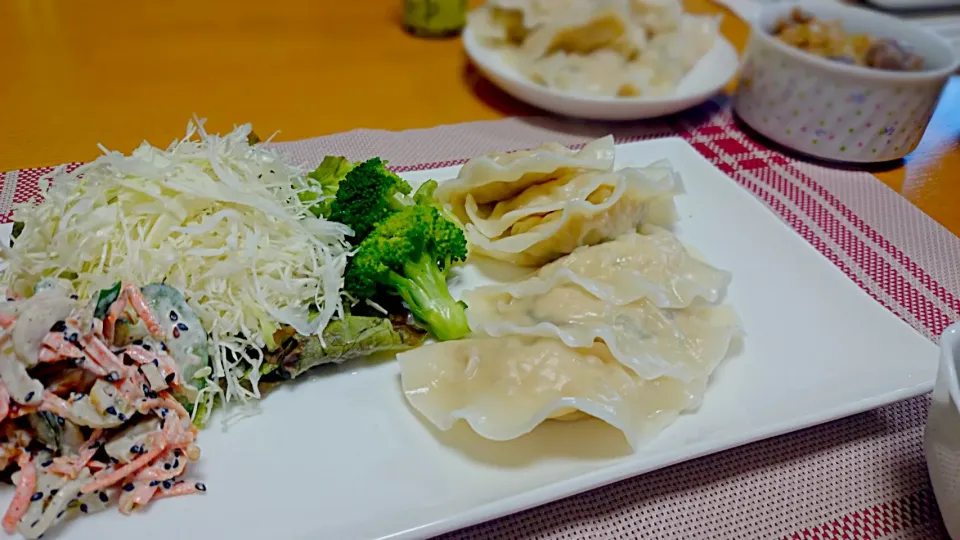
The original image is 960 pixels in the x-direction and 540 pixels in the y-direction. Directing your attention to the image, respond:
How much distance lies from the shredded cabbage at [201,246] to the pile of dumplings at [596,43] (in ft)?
5.26

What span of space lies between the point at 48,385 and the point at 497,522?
96cm

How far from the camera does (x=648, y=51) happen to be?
319 cm

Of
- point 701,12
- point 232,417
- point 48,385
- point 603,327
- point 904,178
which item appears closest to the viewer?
point 48,385

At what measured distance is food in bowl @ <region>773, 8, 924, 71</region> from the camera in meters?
2.79

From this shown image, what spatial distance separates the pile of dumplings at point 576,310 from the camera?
5.19 feet

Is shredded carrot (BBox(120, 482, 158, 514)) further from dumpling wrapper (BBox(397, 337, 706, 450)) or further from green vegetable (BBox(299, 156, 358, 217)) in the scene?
green vegetable (BBox(299, 156, 358, 217))

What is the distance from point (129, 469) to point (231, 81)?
2444 millimetres

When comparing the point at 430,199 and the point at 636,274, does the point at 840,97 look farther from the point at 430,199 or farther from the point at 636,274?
the point at 430,199

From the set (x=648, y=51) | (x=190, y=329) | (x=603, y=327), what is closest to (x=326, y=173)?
(x=190, y=329)

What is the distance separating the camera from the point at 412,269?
187 cm

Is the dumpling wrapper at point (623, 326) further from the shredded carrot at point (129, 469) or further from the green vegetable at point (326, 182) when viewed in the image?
the shredded carrot at point (129, 469)

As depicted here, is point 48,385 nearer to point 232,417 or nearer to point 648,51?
point 232,417

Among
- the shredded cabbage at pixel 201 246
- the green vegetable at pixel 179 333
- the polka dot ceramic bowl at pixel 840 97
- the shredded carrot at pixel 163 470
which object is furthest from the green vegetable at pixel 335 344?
the polka dot ceramic bowl at pixel 840 97

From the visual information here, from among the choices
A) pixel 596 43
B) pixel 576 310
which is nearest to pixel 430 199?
pixel 576 310
